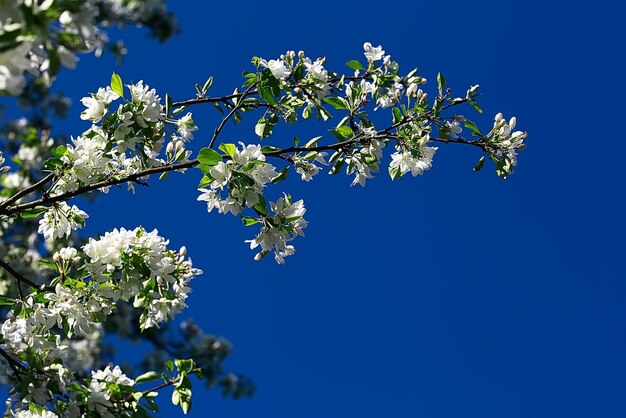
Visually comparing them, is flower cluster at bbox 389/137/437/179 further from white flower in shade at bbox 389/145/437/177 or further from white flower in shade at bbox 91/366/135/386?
white flower in shade at bbox 91/366/135/386

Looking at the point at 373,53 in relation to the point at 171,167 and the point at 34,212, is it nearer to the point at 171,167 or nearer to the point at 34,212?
the point at 171,167

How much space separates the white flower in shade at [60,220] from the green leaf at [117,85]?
0.53 meters

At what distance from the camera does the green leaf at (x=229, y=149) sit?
8.45 feet

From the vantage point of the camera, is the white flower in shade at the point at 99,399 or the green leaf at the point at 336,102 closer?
the white flower in shade at the point at 99,399

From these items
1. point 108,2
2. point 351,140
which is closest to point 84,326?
point 351,140

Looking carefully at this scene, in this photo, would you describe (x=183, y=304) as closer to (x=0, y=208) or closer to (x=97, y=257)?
(x=97, y=257)

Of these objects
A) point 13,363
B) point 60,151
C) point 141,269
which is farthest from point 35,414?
point 60,151

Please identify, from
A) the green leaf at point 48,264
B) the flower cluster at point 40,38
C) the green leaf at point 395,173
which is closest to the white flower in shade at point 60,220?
the green leaf at point 48,264

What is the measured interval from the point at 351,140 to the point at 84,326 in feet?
4.29

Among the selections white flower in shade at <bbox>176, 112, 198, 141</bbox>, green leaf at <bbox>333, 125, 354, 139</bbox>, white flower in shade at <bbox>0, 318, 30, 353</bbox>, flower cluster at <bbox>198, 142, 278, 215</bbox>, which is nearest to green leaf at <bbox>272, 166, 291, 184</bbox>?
flower cluster at <bbox>198, 142, 278, 215</bbox>

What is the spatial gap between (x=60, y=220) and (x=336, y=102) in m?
1.27

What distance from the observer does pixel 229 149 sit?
2.59 metres

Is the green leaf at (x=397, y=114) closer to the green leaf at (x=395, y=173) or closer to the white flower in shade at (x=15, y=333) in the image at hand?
the green leaf at (x=395, y=173)

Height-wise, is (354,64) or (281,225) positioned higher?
(354,64)
